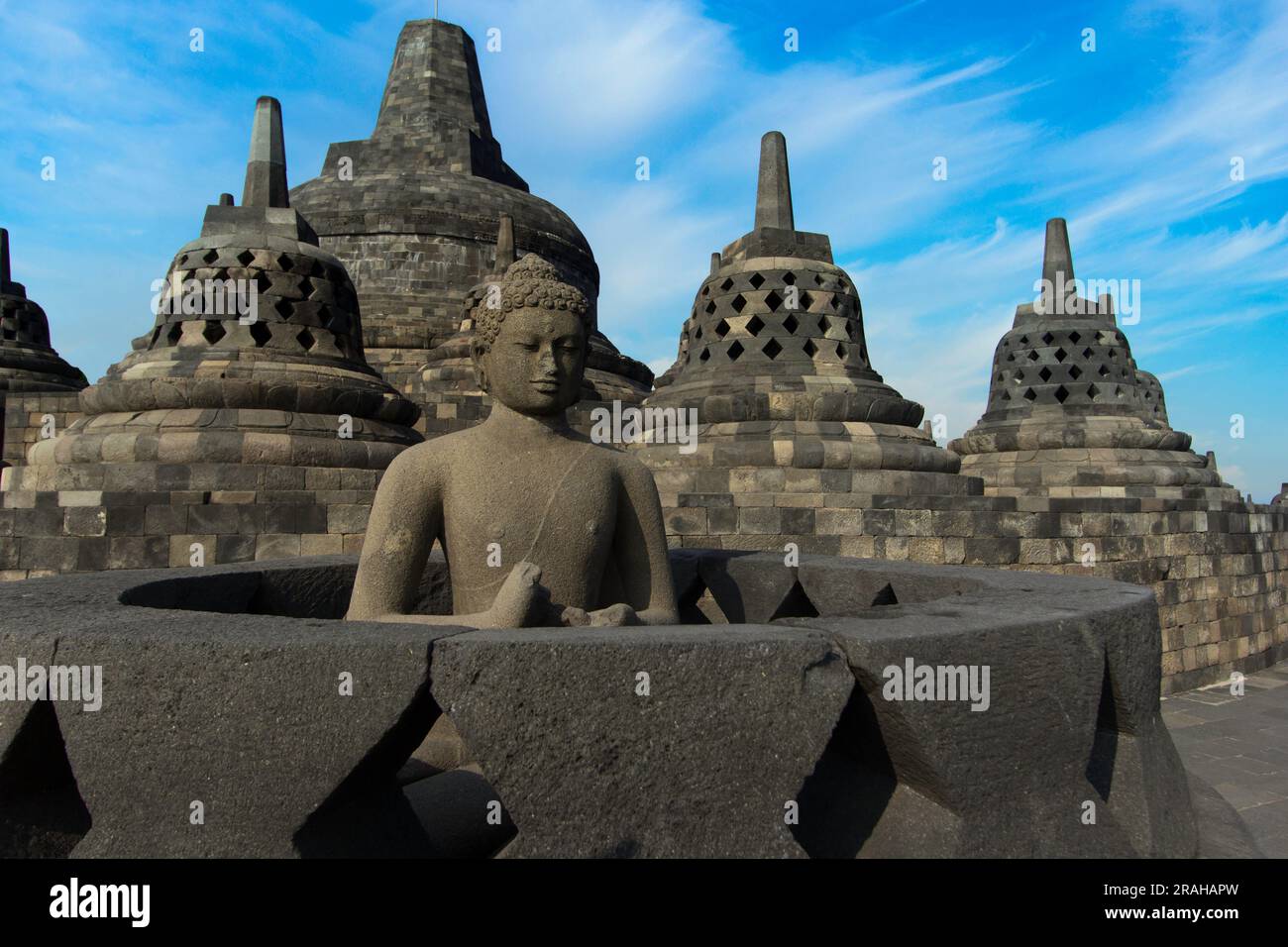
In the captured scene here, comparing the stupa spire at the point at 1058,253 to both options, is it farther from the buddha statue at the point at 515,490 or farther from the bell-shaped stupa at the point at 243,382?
the buddha statue at the point at 515,490

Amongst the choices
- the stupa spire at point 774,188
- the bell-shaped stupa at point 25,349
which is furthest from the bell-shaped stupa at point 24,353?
the stupa spire at point 774,188

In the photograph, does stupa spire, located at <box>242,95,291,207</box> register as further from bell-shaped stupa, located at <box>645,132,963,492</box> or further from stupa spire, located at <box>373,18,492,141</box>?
stupa spire, located at <box>373,18,492,141</box>

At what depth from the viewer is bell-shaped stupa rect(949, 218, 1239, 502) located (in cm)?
916

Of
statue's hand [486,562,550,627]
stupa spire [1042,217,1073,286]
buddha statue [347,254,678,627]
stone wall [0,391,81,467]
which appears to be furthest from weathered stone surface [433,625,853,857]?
stone wall [0,391,81,467]

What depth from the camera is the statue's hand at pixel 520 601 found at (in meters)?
2.05

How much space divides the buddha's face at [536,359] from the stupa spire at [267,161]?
7267 millimetres

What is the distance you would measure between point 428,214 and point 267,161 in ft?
30.5

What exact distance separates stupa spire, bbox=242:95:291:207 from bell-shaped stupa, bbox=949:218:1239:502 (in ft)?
29.7

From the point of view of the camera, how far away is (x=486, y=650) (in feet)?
4.95

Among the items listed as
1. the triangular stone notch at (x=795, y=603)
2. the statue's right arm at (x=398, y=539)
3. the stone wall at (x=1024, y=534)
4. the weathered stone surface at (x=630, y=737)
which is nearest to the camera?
the weathered stone surface at (x=630, y=737)
